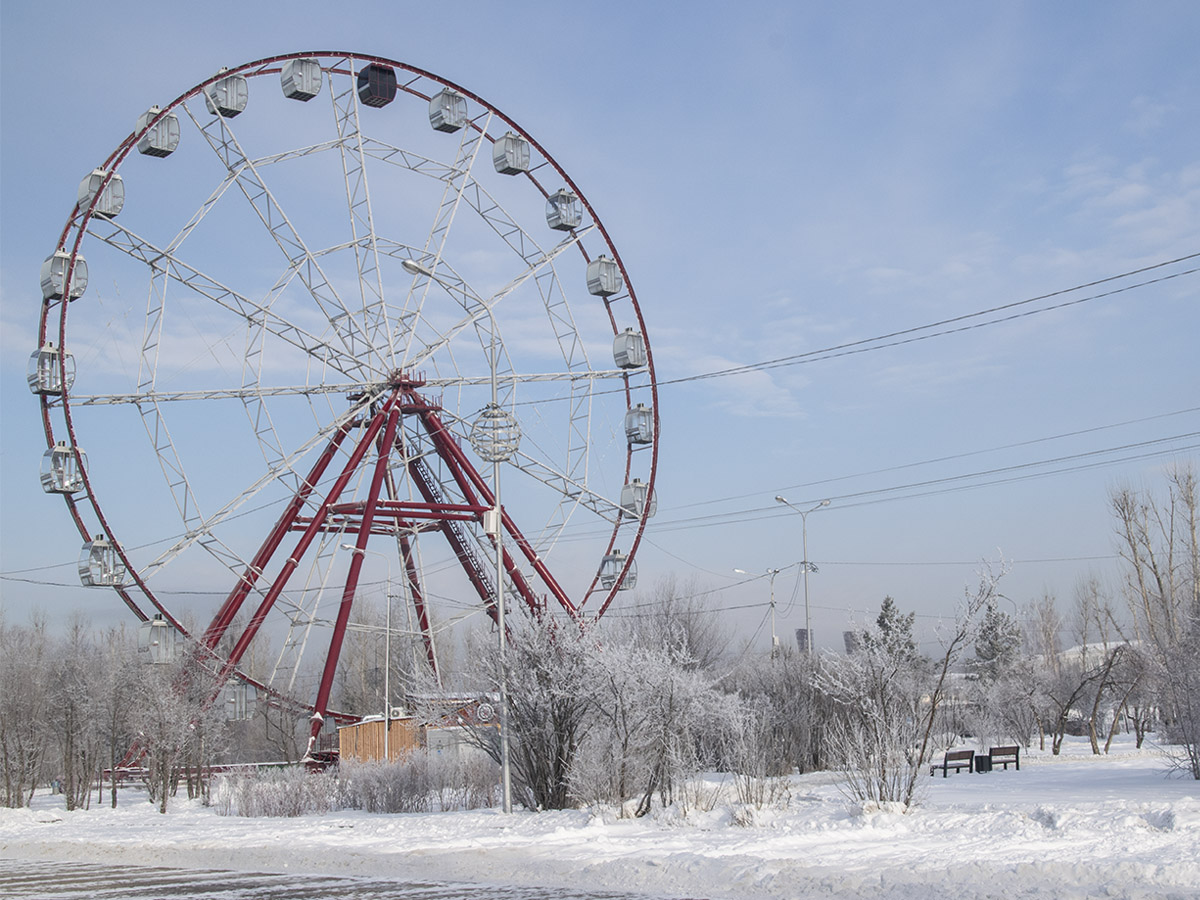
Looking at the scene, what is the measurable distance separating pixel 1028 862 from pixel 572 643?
10766 mm

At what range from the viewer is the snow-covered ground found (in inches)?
444

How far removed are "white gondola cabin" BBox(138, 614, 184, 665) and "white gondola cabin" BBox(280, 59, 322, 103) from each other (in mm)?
14648

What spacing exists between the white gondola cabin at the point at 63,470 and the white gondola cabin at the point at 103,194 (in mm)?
6104

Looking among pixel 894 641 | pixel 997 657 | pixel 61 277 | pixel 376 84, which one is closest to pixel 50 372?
pixel 61 277

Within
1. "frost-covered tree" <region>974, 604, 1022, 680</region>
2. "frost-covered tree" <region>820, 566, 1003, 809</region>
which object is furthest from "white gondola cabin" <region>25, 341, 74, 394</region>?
"frost-covered tree" <region>974, 604, 1022, 680</region>

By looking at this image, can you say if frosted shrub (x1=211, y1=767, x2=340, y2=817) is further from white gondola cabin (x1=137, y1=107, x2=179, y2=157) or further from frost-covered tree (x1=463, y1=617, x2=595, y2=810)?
white gondola cabin (x1=137, y1=107, x2=179, y2=157)

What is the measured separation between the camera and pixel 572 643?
21.4m

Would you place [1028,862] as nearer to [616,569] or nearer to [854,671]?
[854,671]

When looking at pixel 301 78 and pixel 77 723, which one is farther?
pixel 77 723

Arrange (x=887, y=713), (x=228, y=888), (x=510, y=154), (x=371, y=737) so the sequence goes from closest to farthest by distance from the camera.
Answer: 1. (x=228, y=888)
2. (x=887, y=713)
3. (x=510, y=154)
4. (x=371, y=737)

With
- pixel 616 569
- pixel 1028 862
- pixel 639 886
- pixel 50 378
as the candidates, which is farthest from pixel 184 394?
pixel 1028 862

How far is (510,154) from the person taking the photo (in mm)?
34625

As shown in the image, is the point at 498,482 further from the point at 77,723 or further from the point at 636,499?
the point at 77,723

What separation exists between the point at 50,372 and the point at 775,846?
23352mm
